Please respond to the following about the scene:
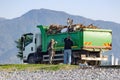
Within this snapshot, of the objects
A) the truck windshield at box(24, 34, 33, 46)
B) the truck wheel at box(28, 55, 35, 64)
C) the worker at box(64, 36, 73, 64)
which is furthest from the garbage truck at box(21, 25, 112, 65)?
the truck windshield at box(24, 34, 33, 46)

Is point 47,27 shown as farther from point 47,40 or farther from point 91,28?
point 91,28

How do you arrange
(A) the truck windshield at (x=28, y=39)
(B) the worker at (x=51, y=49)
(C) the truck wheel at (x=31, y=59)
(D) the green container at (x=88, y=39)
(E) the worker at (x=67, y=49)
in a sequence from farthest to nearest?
1. (A) the truck windshield at (x=28, y=39)
2. (C) the truck wheel at (x=31, y=59)
3. (B) the worker at (x=51, y=49)
4. (D) the green container at (x=88, y=39)
5. (E) the worker at (x=67, y=49)

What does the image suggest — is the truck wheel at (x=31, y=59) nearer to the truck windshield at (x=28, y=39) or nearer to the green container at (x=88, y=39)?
the truck windshield at (x=28, y=39)

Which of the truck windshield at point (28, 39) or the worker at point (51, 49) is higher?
the truck windshield at point (28, 39)

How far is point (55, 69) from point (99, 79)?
7.96m

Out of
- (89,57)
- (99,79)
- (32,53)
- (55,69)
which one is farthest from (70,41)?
(99,79)

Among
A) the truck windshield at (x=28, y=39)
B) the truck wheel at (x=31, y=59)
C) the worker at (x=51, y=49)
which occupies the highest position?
the truck windshield at (x=28, y=39)

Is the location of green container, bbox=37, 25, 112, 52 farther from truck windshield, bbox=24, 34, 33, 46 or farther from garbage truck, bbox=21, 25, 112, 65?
truck windshield, bbox=24, 34, 33, 46

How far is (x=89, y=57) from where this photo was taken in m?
40.2

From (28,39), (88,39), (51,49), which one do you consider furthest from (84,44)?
(28,39)

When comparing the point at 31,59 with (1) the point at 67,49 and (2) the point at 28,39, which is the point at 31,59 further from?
(1) the point at 67,49

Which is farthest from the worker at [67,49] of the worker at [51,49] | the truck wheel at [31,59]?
the truck wheel at [31,59]

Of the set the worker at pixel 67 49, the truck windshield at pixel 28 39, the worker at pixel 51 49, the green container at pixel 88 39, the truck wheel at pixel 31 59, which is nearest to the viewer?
the worker at pixel 67 49

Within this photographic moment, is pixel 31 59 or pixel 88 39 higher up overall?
pixel 88 39
